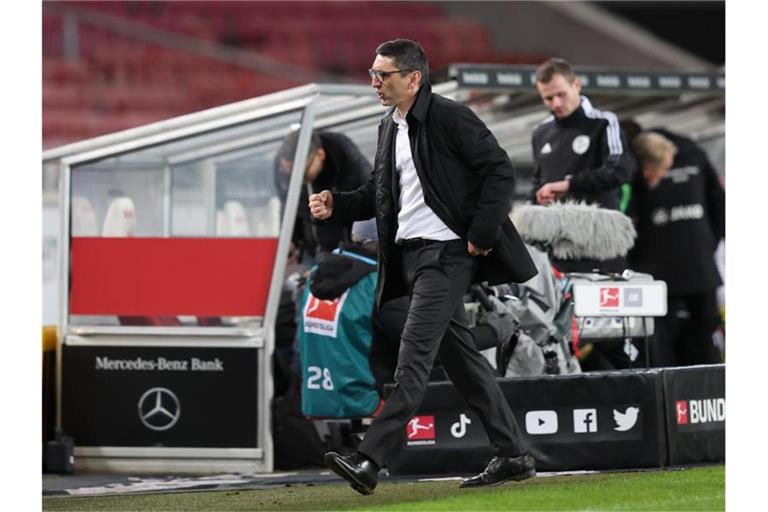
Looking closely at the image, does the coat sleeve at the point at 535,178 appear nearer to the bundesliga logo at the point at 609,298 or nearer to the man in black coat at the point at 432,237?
the bundesliga logo at the point at 609,298

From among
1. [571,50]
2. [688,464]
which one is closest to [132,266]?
[688,464]

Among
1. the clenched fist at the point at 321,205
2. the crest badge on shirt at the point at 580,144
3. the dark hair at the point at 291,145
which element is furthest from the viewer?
the crest badge on shirt at the point at 580,144

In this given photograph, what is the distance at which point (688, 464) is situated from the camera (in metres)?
6.98

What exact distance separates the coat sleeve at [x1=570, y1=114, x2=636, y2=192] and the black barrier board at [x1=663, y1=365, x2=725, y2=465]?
1.37 meters

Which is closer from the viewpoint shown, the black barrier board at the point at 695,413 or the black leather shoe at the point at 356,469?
the black leather shoe at the point at 356,469

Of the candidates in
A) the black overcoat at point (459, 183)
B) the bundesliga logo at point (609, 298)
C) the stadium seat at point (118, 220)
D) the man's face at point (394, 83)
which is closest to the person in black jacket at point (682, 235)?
the bundesliga logo at point (609, 298)

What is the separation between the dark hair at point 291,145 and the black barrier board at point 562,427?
173 centimetres

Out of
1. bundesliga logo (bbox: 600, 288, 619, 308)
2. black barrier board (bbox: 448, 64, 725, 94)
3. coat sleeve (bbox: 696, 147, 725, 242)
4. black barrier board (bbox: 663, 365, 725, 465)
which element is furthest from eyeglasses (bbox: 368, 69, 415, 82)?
coat sleeve (bbox: 696, 147, 725, 242)

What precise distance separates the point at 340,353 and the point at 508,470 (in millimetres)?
1805

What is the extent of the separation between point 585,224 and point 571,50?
53.8ft

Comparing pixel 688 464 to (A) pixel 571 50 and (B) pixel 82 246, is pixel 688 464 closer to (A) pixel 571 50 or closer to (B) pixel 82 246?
(B) pixel 82 246

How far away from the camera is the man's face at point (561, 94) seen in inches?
322

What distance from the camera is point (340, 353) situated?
7.75m

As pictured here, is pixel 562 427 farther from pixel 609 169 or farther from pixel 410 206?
pixel 609 169
